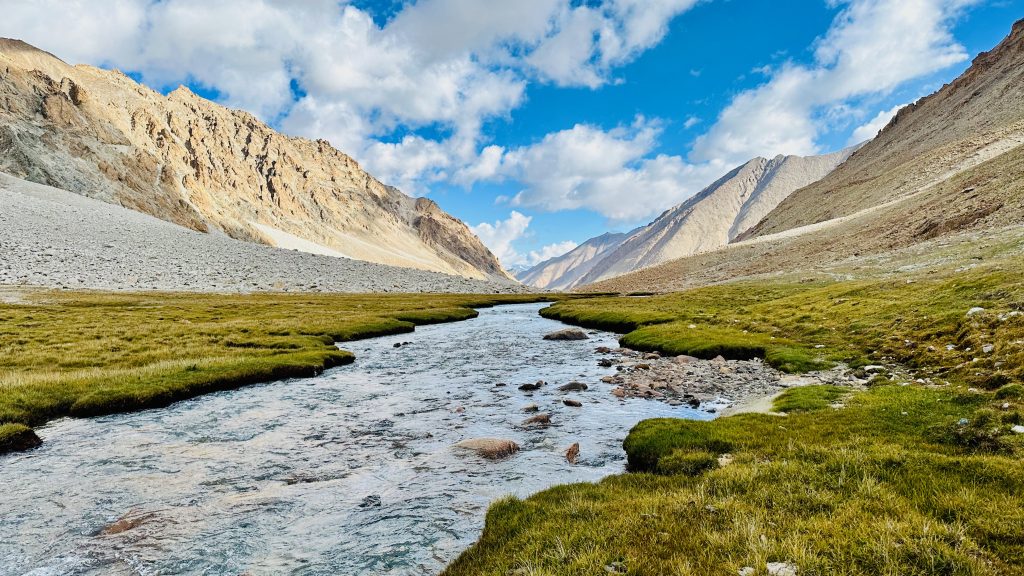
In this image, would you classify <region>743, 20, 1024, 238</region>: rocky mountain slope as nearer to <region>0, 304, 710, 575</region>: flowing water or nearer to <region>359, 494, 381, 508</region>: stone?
<region>0, 304, 710, 575</region>: flowing water

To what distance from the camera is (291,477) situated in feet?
41.4

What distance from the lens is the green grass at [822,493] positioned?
6.52 metres

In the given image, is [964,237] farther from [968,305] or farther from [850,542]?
[850,542]

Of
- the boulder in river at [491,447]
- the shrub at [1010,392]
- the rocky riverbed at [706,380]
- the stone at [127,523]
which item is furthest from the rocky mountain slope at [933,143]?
the stone at [127,523]

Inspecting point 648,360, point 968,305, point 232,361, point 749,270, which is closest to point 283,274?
point 232,361

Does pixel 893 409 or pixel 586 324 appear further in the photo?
pixel 586 324

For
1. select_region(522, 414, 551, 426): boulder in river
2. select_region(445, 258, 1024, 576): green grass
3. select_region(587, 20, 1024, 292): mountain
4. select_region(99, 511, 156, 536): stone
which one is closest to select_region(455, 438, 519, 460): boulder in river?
select_region(522, 414, 551, 426): boulder in river

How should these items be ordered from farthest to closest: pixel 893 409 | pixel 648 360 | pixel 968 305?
pixel 648 360 < pixel 968 305 < pixel 893 409

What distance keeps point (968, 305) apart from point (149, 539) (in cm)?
3162

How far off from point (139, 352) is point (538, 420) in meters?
26.2

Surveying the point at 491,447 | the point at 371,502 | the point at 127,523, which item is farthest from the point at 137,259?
the point at 371,502

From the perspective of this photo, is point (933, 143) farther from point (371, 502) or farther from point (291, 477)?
point (291, 477)

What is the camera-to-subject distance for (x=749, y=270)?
107 m

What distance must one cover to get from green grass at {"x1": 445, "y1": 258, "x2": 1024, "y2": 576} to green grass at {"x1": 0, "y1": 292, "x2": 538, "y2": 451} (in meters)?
18.5
